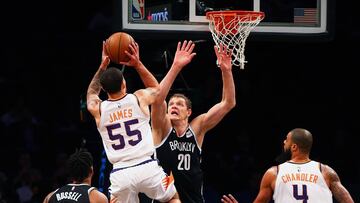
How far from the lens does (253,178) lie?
12.6 meters

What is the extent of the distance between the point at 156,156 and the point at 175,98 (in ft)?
1.67

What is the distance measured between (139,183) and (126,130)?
402 mm

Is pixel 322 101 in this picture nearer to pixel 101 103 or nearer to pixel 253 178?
pixel 253 178

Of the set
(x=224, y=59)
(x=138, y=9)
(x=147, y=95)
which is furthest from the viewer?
(x=138, y=9)

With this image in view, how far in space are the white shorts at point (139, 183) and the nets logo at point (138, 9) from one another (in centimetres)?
219

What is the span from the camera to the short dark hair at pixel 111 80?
26.0ft

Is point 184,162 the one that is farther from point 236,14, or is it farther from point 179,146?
point 236,14

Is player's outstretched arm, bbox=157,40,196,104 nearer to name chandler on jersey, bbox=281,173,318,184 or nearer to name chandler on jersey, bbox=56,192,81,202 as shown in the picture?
name chandler on jersey, bbox=56,192,81,202

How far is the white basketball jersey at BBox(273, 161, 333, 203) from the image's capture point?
8.31 meters

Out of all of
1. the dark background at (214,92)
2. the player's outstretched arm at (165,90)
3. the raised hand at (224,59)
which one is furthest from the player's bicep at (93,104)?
the dark background at (214,92)

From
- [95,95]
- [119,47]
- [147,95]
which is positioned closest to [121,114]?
[147,95]

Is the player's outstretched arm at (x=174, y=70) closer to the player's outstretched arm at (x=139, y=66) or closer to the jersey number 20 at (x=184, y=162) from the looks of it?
the player's outstretched arm at (x=139, y=66)

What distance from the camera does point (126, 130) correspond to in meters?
7.96

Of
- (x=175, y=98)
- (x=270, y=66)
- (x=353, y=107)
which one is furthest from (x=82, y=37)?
(x=175, y=98)
